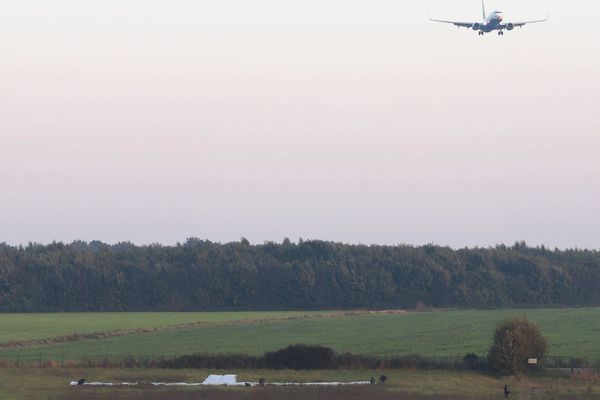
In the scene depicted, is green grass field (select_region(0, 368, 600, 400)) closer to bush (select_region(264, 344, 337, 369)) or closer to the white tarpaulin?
the white tarpaulin

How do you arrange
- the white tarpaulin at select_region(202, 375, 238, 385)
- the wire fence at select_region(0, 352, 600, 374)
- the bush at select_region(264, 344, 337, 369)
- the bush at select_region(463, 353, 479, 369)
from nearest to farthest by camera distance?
the white tarpaulin at select_region(202, 375, 238, 385)
the bush at select_region(463, 353, 479, 369)
the wire fence at select_region(0, 352, 600, 374)
the bush at select_region(264, 344, 337, 369)

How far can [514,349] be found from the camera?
73.2 metres

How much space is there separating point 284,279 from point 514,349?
315 feet

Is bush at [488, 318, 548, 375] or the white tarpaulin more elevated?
bush at [488, 318, 548, 375]

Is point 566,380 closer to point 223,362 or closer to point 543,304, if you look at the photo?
point 223,362

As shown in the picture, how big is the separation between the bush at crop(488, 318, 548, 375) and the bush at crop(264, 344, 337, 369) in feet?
33.2

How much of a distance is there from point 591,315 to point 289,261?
6176 centimetres

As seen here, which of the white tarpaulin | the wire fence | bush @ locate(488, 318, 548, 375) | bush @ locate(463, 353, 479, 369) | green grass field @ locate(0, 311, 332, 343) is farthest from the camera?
green grass field @ locate(0, 311, 332, 343)

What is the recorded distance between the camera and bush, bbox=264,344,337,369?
75.3m

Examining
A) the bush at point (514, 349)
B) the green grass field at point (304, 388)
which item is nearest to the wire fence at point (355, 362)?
the bush at point (514, 349)

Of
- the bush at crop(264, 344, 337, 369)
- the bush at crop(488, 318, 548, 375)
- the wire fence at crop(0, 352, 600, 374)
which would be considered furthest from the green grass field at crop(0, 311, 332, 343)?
the bush at crop(488, 318, 548, 375)

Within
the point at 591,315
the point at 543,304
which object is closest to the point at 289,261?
the point at 543,304

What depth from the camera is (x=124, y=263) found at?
169750 mm

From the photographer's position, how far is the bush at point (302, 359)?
75312 millimetres
